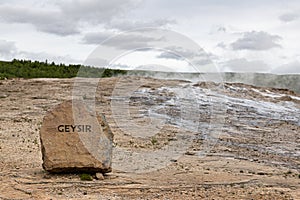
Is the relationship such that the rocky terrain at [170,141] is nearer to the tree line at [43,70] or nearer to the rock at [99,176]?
the rock at [99,176]

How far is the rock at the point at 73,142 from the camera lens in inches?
343

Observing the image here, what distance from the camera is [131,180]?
29.1 ft

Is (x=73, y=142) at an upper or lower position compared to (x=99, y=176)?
upper

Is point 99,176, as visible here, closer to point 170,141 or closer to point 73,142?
point 73,142

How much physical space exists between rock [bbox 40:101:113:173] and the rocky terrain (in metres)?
0.25

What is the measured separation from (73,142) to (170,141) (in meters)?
5.22

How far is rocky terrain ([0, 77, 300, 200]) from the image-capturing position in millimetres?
8422

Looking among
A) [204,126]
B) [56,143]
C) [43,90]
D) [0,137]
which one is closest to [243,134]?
[204,126]

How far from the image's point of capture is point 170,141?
13.7 m

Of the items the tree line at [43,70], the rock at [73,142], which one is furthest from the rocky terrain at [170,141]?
the tree line at [43,70]

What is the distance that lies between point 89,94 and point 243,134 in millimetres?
7605

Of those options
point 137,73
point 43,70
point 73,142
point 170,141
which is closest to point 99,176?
point 73,142

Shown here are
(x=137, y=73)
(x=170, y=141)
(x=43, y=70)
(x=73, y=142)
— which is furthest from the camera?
(x=43, y=70)

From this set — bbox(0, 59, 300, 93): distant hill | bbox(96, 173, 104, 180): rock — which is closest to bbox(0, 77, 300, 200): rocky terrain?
bbox(96, 173, 104, 180): rock
